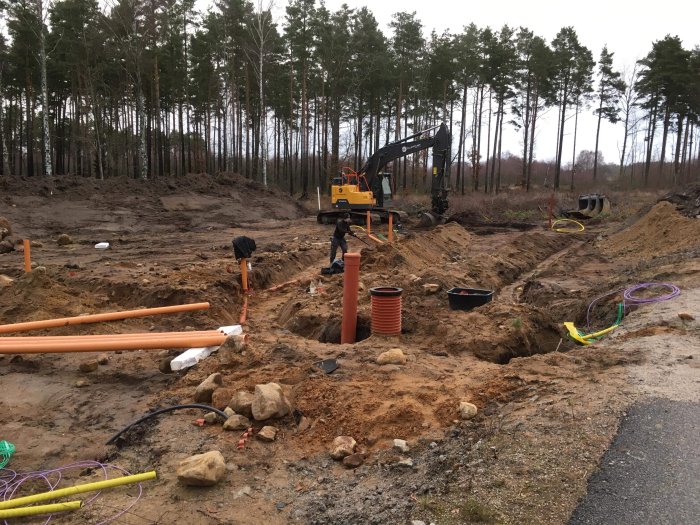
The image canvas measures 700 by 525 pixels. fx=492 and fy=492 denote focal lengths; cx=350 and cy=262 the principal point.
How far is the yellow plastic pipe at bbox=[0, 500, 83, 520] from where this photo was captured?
9.85ft

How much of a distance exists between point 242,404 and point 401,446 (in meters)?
1.46

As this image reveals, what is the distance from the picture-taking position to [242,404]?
13.9 ft

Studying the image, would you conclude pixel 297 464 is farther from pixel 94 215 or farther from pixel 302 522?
pixel 94 215

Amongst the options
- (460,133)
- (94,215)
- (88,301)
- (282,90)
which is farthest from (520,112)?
(88,301)

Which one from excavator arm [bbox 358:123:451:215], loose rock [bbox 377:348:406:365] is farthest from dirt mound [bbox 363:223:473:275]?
loose rock [bbox 377:348:406:365]

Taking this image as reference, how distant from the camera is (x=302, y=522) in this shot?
2.99m

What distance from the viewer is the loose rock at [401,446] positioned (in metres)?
3.61

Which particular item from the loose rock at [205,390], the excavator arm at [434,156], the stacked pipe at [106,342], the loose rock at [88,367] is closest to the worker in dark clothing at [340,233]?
the stacked pipe at [106,342]

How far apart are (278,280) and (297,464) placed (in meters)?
8.11

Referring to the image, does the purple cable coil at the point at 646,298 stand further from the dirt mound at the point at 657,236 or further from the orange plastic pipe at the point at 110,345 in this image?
the orange plastic pipe at the point at 110,345

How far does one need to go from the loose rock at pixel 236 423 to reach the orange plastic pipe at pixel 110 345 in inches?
73.2

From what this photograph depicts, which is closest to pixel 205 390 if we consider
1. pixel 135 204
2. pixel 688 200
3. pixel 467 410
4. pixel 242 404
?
pixel 242 404

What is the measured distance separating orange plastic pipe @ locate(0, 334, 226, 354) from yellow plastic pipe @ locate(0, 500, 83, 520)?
275cm

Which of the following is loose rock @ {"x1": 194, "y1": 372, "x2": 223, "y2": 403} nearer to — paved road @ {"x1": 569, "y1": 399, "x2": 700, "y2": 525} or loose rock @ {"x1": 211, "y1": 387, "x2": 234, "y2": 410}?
loose rock @ {"x1": 211, "y1": 387, "x2": 234, "y2": 410}
